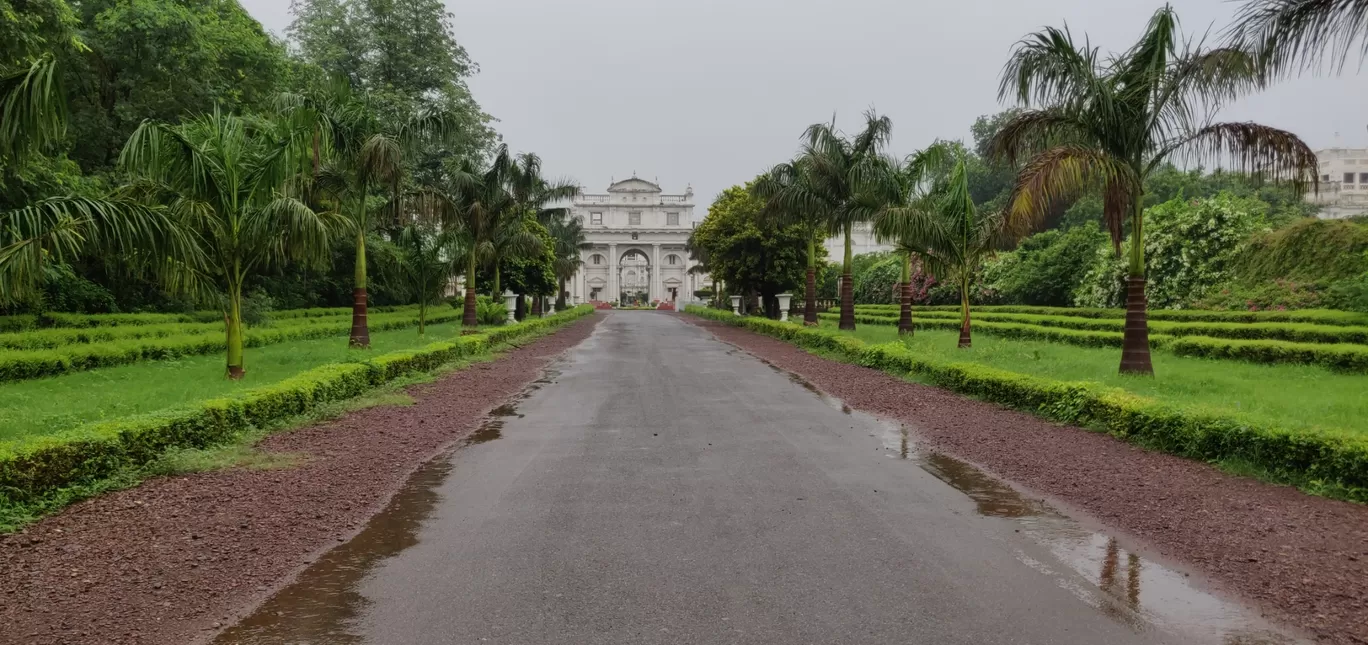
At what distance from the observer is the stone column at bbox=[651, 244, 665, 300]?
303ft

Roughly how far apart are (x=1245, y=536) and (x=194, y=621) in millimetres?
5853

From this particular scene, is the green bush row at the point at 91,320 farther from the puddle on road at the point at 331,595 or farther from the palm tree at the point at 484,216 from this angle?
the puddle on road at the point at 331,595

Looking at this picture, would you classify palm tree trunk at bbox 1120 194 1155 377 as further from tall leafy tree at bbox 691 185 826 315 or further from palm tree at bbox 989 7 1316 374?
tall leafy tree at bbox 691 185 826 315

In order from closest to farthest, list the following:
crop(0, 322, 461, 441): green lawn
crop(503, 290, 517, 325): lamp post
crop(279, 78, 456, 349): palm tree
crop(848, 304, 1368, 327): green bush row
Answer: crop(0, 322, 461, 441): green lawn
crop(848, 304, 1368, 327): green bush row
crop(279, 78, 456, 349): palm tree
crop(503, 290, 517, 325): lamp post

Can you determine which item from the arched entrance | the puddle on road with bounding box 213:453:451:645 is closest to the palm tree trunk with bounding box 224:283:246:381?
the puddle on road with bounding box 213:453:451:645

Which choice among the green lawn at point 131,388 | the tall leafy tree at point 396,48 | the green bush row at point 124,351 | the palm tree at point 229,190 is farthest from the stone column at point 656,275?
the palm tree at point 229,190

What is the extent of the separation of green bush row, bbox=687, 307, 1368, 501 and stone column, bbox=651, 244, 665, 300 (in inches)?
3122

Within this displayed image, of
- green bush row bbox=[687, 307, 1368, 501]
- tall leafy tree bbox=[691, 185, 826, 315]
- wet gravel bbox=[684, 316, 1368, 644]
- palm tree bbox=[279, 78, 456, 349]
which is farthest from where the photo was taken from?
tall leafy tree bbox=[691, 185, 826, 315]

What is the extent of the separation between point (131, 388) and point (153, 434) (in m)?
5.05

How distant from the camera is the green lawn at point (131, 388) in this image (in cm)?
831

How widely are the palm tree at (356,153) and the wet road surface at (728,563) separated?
35.2 ft

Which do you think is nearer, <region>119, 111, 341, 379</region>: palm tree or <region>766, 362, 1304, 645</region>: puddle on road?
<region>766, 362, 1304, 645</region>: puddle on road

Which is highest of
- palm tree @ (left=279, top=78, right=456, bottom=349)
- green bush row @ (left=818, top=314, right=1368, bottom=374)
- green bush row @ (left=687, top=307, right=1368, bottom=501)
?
palm tree @ (left=279, top=78, right=456, bottom=349)

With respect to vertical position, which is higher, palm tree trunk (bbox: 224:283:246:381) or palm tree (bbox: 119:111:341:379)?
palm tree (bbox: 119:111:341:379)
